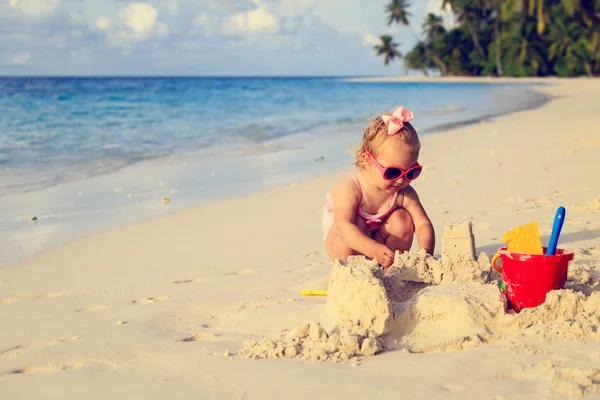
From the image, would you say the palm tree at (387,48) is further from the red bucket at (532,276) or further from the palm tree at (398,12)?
the red bucket at (532,276)

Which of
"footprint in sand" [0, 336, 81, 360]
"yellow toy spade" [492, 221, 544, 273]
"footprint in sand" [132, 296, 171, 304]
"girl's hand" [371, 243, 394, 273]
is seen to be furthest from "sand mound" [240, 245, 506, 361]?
"footprint in sand" [132, 296, 171, 304]

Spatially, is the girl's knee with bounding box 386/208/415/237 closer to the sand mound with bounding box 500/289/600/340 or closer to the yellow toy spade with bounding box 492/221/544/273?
the yellow toy spade with bounding box 492/221/544/273

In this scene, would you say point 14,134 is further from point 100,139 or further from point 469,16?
point 469,16

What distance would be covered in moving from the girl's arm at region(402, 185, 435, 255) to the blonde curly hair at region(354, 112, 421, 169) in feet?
0.94

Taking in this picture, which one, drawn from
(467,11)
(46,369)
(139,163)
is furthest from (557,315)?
(467,11)

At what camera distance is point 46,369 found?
2.46m

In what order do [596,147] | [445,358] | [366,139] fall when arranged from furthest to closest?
[596,147], [366,139], [445,358]

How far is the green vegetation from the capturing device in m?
43.9

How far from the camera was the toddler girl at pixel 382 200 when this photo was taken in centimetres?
330

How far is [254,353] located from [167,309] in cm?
90

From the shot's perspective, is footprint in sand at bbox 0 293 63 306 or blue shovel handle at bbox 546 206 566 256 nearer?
blue shovel handle at bbox 546 206 566 256

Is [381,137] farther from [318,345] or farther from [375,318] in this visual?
[318,345]

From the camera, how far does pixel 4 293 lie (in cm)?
367

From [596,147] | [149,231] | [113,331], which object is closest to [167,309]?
[113,331]
